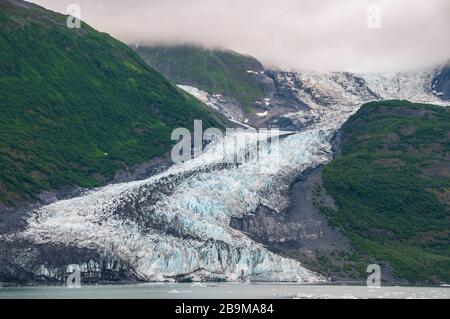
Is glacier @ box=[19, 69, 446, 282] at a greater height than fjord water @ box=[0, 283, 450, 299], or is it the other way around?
glacier @ box=[19, 69, 446, 282]

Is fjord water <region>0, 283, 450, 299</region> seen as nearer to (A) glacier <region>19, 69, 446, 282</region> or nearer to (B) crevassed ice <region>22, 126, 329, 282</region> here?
(A) glacier <region>19, 69, 446, 282</region>

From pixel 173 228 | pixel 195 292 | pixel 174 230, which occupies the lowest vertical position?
pixel 195 292

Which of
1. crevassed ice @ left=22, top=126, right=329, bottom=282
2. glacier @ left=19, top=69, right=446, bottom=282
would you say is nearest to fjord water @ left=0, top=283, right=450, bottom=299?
glacier @ left=19, top=69, right=446, bottom=282

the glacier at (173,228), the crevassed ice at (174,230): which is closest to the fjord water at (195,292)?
the glacier at (173,228)

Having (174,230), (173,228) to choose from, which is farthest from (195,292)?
(173,228)

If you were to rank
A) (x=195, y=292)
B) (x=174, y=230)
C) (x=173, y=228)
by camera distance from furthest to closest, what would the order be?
(x=173, y=228)
(x=174, y=230)
(x=195, y=292)

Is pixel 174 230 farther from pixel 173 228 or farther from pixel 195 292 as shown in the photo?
pixel 195 292

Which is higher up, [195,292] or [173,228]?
[173,228]
